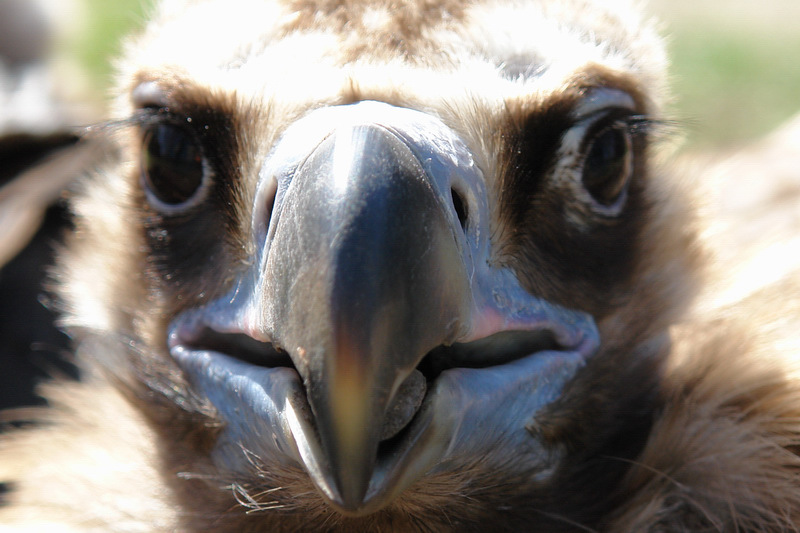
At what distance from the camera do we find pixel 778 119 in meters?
6.88

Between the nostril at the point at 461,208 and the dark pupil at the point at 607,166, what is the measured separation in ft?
1.31

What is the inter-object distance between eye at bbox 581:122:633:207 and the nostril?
15.5 inches

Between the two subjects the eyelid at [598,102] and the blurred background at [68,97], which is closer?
the eyelid at [598,102]

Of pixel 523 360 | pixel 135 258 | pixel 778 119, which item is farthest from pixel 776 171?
pixel 778 119

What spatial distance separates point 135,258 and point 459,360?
2.76 feet

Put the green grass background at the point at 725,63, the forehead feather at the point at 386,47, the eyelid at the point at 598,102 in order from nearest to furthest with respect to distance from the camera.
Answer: the forehead feather at the point at 386,47 → the eyelid at the point at 598,102 → the green grass background at the point at 725,63

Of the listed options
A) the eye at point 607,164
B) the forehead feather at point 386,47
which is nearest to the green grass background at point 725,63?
the eye at point 607,164

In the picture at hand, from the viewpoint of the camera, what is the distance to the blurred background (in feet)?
9.49

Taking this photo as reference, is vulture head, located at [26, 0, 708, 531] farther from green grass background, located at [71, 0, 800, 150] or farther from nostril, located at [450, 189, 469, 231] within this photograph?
green grass background, located at [71, 0, 800, 150]

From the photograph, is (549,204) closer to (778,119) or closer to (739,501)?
(739,501)

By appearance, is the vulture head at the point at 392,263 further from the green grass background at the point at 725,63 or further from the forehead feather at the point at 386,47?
the green grass background at the point at 725,63

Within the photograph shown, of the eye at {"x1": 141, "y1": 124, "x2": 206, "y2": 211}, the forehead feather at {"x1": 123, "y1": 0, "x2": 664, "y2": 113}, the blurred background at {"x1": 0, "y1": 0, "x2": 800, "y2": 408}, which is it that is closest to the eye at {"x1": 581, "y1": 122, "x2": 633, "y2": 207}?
the forehead feather at {"x1": 123, "y1": 0, "x2": 664, "y2": 113}

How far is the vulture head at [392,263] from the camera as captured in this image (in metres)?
1.34

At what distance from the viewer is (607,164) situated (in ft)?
6.04
